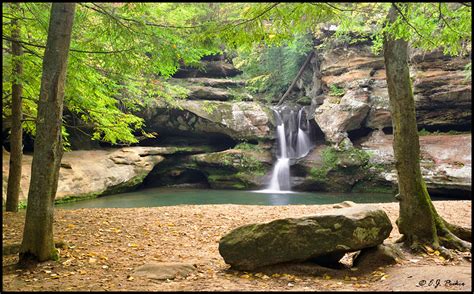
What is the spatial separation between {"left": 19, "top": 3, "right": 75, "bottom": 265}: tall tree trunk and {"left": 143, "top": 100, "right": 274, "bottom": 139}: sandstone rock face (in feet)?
62.4

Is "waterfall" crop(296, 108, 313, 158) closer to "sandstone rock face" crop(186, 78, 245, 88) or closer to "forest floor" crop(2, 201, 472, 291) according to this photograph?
"sandstone rock face" crop(186, 78, 245, 88)

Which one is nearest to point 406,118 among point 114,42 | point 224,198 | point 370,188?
point 114,42

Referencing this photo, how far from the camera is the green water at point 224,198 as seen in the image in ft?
57.5

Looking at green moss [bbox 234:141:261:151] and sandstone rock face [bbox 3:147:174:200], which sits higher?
green moss [bbox 234:141:261:151]

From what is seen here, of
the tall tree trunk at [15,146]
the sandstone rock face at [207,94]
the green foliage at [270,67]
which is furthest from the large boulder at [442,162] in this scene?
the tall tree trunk at [15,146]

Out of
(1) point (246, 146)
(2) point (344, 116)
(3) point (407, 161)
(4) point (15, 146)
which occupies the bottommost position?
(3) point (407, 161)

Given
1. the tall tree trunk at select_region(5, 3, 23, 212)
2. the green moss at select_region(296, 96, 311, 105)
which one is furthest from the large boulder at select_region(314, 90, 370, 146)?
the tall tree trunk at select_region(5, 3, 23, 212)

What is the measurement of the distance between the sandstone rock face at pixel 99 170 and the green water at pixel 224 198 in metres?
0.63

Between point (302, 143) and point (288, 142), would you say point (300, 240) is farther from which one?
point (302, 143)

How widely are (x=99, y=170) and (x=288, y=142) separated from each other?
12.7 metres

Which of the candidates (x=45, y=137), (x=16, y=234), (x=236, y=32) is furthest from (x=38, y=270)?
(x=236, y=32)

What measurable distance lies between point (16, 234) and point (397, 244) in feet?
23.8

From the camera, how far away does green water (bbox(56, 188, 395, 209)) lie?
57.5 feet

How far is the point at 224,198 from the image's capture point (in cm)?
1998
